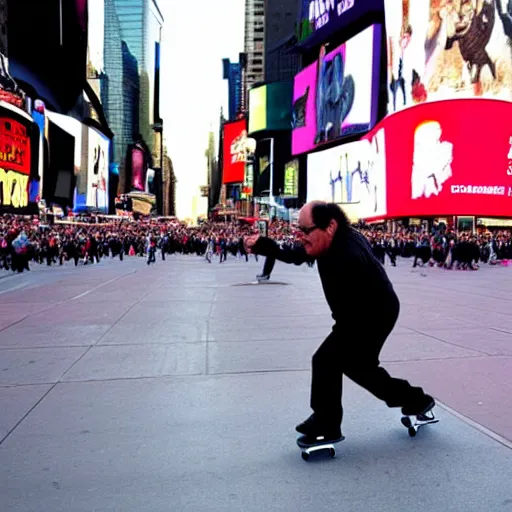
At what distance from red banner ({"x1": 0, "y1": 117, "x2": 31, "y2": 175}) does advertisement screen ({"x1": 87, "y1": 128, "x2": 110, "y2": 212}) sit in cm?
3792

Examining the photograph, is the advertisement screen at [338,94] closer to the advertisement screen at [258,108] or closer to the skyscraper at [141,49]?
the advertisement screen at [258,108]

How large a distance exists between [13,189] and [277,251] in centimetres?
3823

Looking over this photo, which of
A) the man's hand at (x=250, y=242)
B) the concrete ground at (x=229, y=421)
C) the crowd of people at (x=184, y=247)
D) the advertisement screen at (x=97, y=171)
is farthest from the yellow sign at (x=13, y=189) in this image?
the advertisement screen at (x=97, y=171)

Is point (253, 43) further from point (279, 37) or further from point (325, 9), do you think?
point (325, 9)

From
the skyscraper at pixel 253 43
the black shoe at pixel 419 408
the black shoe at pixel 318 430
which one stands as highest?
the skyscraper at pixel 253 43

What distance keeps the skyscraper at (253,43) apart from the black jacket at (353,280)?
156 metres

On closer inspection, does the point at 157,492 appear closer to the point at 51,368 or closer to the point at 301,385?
the point at 301,385

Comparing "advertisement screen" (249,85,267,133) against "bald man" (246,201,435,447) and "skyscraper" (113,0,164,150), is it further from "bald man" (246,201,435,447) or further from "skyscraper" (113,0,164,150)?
"bald man" (246,201,435,447)

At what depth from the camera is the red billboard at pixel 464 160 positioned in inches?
1900

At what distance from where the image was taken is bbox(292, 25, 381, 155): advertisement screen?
6391 centimetres

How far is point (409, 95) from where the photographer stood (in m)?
52.8

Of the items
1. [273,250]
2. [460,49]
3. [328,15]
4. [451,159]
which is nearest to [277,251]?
[273,250]

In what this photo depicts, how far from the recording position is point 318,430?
372 cm

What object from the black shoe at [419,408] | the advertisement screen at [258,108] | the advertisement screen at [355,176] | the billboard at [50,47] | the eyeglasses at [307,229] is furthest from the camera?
the advertisement screen at [258,108]
